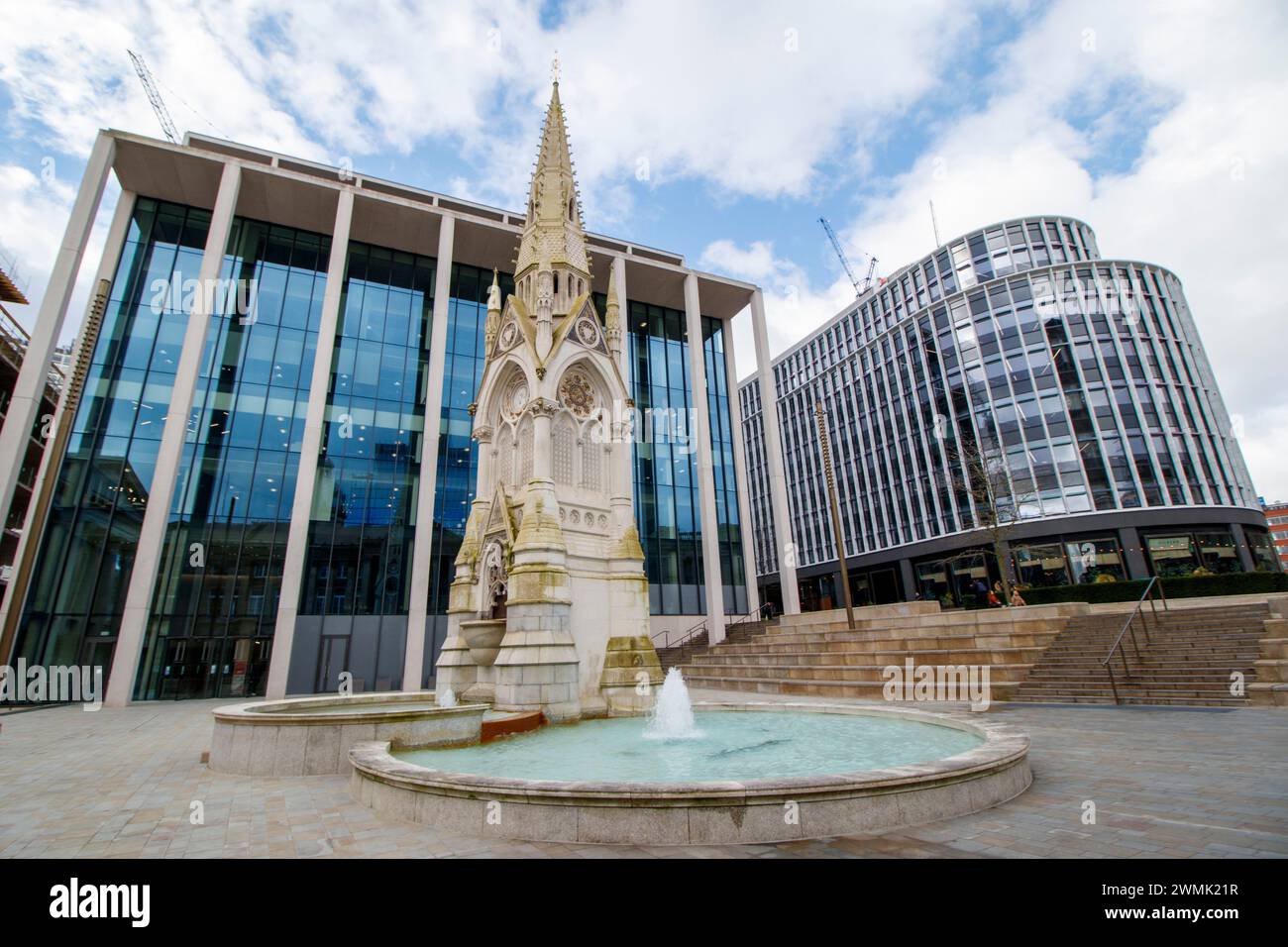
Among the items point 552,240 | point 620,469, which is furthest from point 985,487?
point 552,240

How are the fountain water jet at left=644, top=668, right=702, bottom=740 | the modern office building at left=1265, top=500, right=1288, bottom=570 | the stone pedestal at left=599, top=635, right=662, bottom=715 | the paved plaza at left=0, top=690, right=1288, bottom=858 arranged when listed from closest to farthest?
1. the paved plaza at left=0, top=690, right=1288, bottom=858
2. the fountain water jet at left=644, top=668, right=702, bottom=740
3. the stone pedestal at left=599, top=635, right=662, bottom=715
4. the modern office building at left=1265, top=500, right=1288, bottom=570

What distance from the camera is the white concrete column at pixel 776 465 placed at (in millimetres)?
32781

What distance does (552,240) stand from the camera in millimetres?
15352

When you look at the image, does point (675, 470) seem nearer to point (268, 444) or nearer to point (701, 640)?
point (701, 640)

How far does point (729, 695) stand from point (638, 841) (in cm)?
1468

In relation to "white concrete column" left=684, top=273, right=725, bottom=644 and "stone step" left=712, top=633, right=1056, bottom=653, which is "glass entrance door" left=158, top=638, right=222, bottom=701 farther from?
"stone step" left=712, top=633, right=1056, bottom=653

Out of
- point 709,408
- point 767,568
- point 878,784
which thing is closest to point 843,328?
point 767,568

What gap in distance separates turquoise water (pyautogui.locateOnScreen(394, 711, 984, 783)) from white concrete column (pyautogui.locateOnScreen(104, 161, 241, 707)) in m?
21.3

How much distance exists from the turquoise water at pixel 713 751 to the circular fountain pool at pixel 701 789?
0.12 feet

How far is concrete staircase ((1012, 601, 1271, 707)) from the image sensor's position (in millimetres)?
12680

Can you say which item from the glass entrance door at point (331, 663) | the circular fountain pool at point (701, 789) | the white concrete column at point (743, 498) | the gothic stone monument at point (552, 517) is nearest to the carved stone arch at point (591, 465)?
the gothic stone monument at point (552, 517)

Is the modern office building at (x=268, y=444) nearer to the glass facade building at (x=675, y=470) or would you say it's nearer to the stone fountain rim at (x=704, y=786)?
the glass facade building at (x=675, y=470)

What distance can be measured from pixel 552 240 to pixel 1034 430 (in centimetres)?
4921

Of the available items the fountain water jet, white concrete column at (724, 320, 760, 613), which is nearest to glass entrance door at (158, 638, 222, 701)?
the fountain water jet
